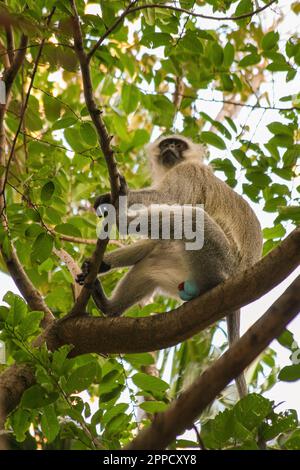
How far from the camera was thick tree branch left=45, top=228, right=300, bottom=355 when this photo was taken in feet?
14.4

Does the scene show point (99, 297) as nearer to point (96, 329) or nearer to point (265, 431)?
point (96, 329)

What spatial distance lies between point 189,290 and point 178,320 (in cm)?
85

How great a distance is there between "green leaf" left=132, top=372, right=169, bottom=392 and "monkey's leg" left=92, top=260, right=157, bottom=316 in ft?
4.30

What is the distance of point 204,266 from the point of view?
5.87 meters

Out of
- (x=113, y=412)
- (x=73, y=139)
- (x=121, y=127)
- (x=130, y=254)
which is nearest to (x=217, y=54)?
(x=121, y=127)

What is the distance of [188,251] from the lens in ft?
19.4

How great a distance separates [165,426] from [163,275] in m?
4.09

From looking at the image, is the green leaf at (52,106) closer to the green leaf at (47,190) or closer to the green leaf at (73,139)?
the green leaf at (73,139)

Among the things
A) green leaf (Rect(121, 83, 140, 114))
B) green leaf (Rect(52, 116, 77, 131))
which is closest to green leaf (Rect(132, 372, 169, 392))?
green leaf (Rect(52, 116, 77, 131))

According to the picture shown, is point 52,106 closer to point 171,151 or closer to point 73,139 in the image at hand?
point 73,139

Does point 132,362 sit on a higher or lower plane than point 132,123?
lower

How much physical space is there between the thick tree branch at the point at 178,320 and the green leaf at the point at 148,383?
0.71 feet

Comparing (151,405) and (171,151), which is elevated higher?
(171,151)

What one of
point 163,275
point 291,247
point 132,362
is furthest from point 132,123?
point 291,247
